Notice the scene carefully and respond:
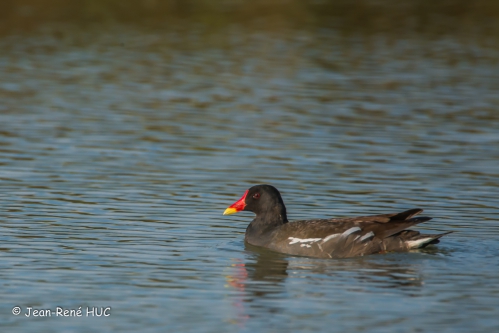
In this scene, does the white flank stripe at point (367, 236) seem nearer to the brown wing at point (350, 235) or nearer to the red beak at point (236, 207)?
the brown wing at point (350, 235)

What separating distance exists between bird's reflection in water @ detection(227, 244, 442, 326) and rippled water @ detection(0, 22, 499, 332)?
4 centimetres

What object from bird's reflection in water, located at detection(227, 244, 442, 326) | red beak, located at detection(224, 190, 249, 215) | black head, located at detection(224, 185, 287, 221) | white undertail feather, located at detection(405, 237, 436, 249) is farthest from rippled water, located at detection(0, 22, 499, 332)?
black head, located at detection(224, 185, 287, 221)

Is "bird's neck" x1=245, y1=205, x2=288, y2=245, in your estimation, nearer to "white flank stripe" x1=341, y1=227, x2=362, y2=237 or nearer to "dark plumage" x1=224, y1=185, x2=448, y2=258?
"dark plumage" x1=224, y1=185, x2=448, y2=258

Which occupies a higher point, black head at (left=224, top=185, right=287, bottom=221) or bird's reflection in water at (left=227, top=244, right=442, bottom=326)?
black head at (left=224, top=185, right=287, bottom=221)

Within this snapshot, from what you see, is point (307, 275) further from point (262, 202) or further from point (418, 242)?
point (262, 202)

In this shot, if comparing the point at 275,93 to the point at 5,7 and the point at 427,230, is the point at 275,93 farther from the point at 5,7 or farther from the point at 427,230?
the point at 5,7

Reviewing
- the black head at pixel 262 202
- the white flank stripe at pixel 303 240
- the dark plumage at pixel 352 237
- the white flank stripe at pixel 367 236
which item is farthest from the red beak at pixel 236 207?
the white flank stripe at pixel 367 236

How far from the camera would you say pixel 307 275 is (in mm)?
13516

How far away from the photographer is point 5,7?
4638 cm

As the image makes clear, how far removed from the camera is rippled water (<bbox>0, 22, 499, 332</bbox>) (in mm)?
12031

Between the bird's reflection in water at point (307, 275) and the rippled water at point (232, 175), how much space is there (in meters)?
0.04

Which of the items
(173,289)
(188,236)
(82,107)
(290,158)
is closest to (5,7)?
(82,107)

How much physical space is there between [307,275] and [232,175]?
6799mm

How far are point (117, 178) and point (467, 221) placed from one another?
272 inches
